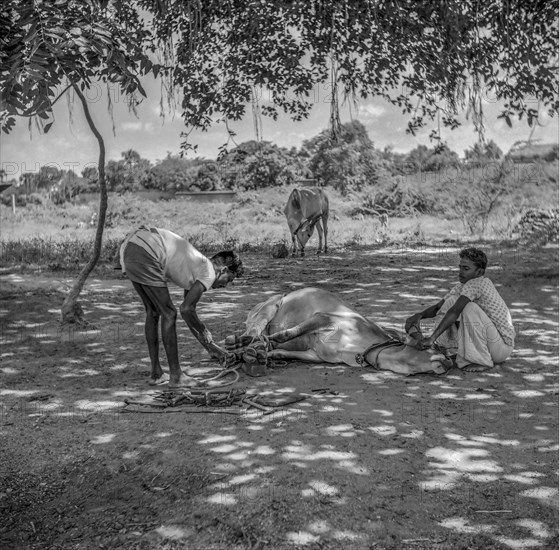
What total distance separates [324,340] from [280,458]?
217 cm

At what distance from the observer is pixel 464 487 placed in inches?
158

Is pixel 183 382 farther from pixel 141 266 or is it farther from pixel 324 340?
pixel 324 340

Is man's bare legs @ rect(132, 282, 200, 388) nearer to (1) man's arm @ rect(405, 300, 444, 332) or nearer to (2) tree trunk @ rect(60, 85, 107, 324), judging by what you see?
(1) man's arm @ rect(405, 300, 444, 332)

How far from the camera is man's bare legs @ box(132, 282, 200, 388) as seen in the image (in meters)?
5.47

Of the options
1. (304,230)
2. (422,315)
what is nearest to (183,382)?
(422,315)

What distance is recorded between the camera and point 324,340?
20.7ft

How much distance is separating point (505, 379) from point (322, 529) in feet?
10.5

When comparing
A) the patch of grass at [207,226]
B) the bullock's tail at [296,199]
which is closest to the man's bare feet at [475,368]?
the patch of grass at [207,226]

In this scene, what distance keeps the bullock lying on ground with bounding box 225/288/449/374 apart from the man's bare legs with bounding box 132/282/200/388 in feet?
2.40

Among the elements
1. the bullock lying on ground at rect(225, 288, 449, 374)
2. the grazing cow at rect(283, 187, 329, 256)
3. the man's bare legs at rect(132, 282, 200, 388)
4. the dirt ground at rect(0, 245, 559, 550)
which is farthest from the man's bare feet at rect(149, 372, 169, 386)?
the grazing cow at rect(283, 187, 329, 256)

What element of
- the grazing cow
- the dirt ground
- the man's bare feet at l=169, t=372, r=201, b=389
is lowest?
the dirt ground

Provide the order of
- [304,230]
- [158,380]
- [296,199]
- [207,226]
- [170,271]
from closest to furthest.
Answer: [170,271], [158,380], [304,230], [296,199], [207,226]

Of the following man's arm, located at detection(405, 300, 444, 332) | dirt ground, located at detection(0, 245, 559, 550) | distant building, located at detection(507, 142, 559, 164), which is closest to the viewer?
dirt ground, located at detection(0, 245, 559, 550)

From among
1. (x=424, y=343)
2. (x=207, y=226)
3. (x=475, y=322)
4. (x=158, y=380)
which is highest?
(x=207, y=226)
